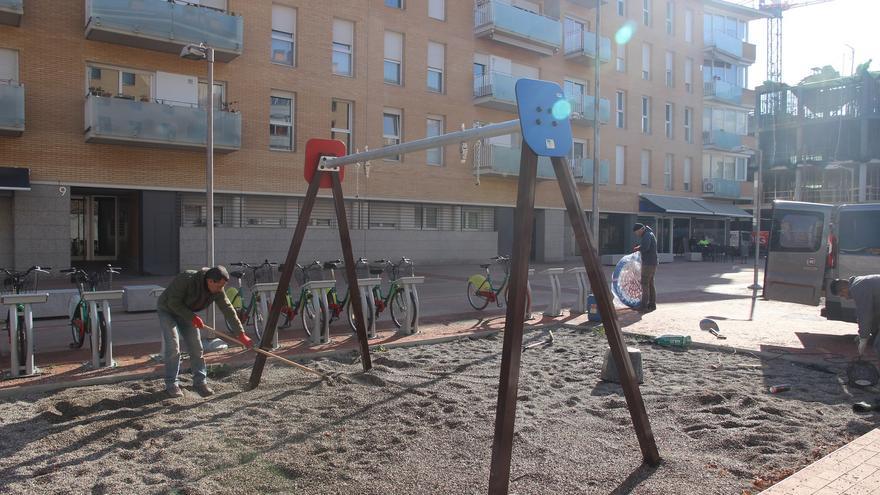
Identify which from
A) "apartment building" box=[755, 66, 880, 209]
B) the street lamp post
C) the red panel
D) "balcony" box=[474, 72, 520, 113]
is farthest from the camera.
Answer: "apartment building" box=[755, 66, 880, 209]

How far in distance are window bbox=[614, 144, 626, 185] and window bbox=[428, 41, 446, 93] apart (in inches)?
468

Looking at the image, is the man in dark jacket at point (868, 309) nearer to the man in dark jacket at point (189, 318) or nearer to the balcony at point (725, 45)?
the man in dark jacket at point (189, 318)

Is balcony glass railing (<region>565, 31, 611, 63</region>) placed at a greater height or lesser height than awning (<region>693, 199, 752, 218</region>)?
greater

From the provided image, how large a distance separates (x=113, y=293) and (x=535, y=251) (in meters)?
24.0

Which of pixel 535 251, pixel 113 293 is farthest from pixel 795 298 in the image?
pixel 535 251

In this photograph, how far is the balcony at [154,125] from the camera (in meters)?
17.8

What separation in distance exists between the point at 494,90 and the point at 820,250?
1780 centimetres

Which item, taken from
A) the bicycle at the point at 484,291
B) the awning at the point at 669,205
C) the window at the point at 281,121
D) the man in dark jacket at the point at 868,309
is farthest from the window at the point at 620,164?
the man in dark jacket at the point at 868,309

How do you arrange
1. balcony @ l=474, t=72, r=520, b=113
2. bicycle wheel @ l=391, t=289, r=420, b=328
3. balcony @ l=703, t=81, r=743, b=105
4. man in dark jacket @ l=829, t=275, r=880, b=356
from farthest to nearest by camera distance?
1. balcony @ l=703, t=81, r=743, b=105
2. balcony @ l=474, t=72, r=520, b=113
3. bicycle wheel @ l=391, t=289, r=420, b=328
4. man in dark jacket @ l=829, t=275, r=880, b=356

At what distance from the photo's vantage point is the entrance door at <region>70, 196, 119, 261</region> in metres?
21.6

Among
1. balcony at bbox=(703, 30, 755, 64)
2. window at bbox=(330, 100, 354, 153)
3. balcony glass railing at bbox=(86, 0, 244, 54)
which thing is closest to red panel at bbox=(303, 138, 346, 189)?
balcony glass railing at bbox=(86, 0, 244, 54)

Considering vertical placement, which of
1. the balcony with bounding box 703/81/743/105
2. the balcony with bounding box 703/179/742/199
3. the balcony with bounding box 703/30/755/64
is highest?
the balcony with bounding box 703/30/755/64

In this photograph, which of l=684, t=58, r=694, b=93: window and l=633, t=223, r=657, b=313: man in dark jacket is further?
l=684, t=58, r=694, b=93: window

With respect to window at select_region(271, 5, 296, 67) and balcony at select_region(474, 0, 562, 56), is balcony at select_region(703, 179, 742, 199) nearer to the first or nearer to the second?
balcony at select_region(474, 0, 562, 56)
